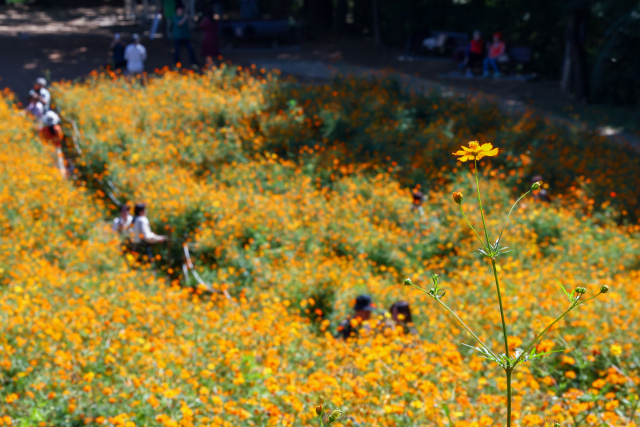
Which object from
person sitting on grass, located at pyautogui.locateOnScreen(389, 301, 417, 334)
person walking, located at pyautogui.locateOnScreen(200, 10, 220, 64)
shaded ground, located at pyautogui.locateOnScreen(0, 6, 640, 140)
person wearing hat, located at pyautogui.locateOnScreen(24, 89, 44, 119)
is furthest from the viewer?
person walking, located at pyautogui.locateOnScreen(200, 10, 220, 64)

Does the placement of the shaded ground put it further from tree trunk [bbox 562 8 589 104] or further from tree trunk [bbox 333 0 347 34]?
tree trunk [bbox 333 0 347 34]

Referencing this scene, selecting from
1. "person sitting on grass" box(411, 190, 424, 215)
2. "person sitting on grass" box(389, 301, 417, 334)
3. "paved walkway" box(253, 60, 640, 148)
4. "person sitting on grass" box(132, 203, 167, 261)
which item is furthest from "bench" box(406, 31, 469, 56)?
"person sitting on grass" box(389, 301, 417, 334)

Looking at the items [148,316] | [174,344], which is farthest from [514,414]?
[148,316]

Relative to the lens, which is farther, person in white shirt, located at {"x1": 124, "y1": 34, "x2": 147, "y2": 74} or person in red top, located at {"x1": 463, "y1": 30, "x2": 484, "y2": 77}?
person in red top, located at {"x1": 463, "y1": 30, "x2": 484, "y2": 77}

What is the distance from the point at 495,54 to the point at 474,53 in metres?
0.52

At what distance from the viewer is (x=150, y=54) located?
17016mm

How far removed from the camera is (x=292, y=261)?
7242mm

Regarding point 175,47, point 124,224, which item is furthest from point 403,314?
point 175,47

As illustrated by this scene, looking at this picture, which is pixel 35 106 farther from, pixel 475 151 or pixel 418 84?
pixel 475 151

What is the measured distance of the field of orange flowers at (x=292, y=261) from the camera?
415 cm

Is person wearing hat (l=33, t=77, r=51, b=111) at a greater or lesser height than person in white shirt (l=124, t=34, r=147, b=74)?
lesser

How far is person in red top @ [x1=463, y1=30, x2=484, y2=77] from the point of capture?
1569 centimetres

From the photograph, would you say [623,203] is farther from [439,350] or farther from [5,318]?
[5,318]

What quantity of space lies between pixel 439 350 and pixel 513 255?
3395 millimetres
